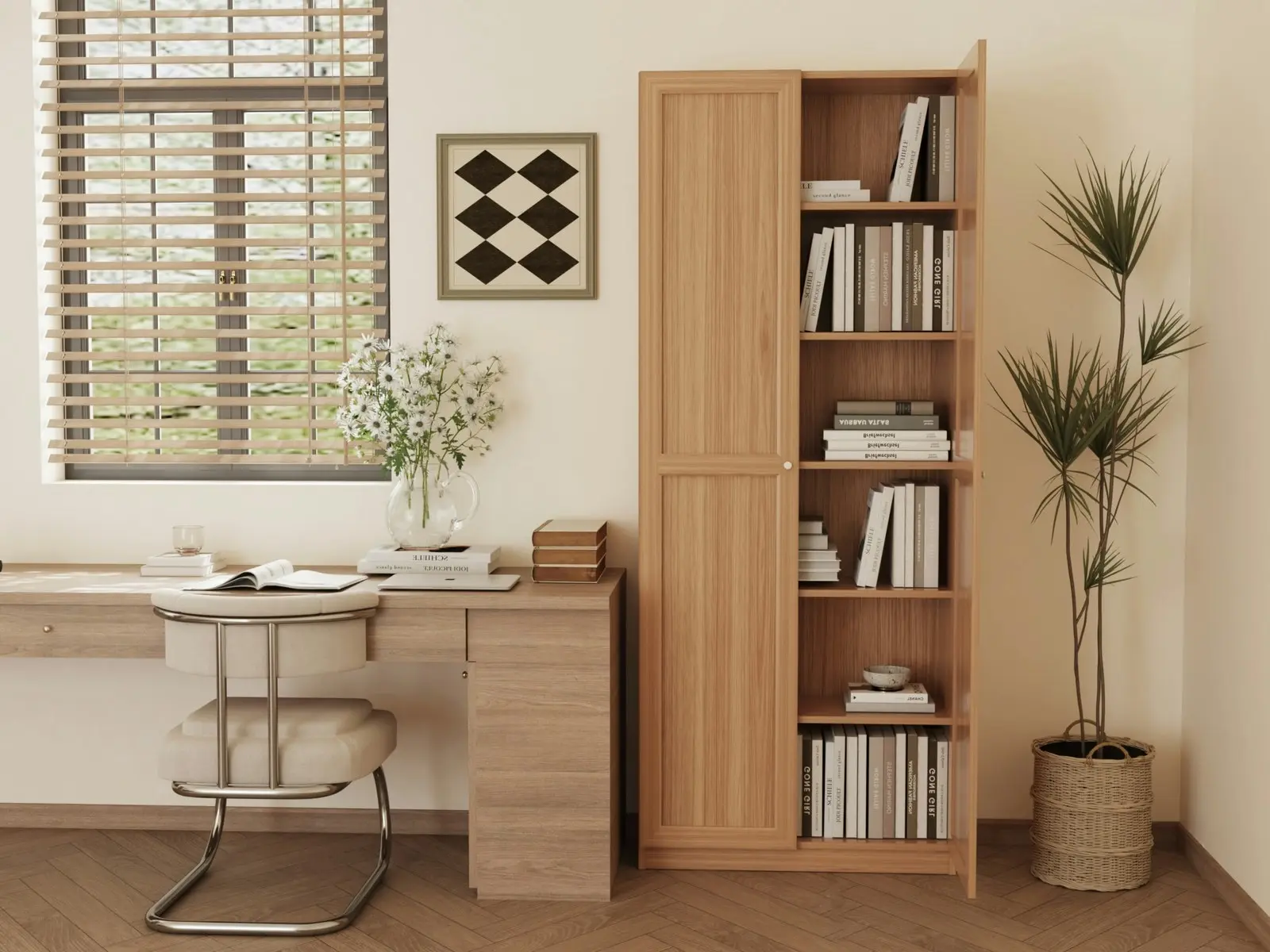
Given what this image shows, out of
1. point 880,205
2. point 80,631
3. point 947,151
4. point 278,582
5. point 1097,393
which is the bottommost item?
point 80,631

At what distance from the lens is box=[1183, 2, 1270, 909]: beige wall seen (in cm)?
280

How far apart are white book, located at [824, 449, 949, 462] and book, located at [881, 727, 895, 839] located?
0.76 metres

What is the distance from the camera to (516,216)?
11.0ft

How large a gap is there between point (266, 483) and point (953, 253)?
81.7 inches

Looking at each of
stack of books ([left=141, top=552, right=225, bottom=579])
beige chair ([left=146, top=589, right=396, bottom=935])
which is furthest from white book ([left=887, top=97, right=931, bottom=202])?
stack of books ([left=141, top=552, right=225, bottom=579])

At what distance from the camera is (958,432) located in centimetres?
303

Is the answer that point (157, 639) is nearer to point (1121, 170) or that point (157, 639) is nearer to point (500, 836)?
point (500, 836)

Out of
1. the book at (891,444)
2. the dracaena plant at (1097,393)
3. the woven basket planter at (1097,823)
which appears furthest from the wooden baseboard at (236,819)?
the dracaena plant at (1097,393)

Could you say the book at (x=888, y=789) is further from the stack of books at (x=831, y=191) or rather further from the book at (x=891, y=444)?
the stack of books at (x=831, y=191)

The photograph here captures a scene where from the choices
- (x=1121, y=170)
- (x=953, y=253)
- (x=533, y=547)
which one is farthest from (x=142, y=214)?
(x=1121, y=170)

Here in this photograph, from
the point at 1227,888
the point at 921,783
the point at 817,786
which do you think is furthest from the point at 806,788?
the point at 1227,888

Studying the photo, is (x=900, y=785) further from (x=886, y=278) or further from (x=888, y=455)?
(x=886, y=278)

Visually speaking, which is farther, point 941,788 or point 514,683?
point 941,788

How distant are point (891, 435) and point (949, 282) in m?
0.43
